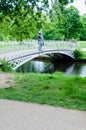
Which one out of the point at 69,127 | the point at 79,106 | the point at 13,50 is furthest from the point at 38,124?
the point at 13,50

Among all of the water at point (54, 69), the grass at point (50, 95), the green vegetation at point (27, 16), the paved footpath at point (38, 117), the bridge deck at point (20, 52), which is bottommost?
the water at point (54, 69)

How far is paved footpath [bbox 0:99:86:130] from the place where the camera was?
17.4ft

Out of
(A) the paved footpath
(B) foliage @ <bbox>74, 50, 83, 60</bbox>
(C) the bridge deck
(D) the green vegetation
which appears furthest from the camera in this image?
(B) foliage @ <bbox>74, 50, 83, 60</bbox>

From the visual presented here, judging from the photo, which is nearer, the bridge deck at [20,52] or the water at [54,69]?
the bridge deck at [20,52]

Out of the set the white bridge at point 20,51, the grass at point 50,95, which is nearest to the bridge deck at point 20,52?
the white bridge at point 20,51

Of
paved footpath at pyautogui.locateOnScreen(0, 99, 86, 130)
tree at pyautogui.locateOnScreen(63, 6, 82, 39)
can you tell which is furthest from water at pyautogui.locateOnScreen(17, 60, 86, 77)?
paved footpath at pyautogui.locateOnScreen(0, 99, 86, 130)

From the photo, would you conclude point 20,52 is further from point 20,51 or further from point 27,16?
point 27,16

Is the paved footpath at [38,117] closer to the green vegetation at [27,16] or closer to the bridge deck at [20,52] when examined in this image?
the green vegetation at [27,16]

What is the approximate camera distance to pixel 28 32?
32.9 feet

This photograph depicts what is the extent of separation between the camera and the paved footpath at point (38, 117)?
5305 mm

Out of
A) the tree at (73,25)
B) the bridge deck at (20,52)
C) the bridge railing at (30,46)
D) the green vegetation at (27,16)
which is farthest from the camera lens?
the tree at (73,25)

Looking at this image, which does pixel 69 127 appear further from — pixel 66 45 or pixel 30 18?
pixel 66 45

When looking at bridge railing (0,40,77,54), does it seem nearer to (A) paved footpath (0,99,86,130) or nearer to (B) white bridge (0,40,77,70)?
(B) white bridge (0,40,77,70)

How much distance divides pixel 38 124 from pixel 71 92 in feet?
9.31
